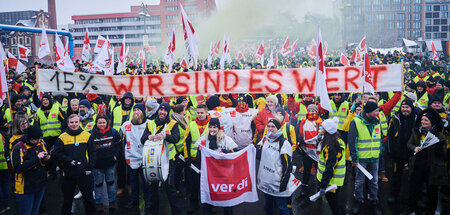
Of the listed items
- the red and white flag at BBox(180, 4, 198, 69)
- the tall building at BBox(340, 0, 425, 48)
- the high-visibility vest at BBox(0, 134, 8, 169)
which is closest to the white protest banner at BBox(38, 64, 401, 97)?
the red and white flag at BBox(180, 4, 198, 69)

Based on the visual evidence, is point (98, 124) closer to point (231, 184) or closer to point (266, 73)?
point (231, 184)

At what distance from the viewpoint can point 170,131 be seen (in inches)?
229

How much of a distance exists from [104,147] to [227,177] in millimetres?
2276

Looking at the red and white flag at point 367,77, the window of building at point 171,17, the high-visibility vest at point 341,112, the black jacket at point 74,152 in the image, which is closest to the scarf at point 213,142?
the black jacket at point 74,152

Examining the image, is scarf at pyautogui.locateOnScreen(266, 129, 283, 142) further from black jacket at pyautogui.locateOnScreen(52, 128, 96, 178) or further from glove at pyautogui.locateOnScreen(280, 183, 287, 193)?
black jacket at pyautogui.locateOnScreen(52, 128, 96, 178)

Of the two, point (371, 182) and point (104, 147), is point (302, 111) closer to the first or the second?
point (371, 182)

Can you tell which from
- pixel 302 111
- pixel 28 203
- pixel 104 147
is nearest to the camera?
pixel 28 203

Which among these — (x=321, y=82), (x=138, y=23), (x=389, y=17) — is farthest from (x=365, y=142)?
(x=389, y=17)

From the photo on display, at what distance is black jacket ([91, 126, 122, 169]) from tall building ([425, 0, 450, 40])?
14429 centimetres

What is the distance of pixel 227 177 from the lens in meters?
5.14

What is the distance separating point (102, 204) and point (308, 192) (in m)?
4.00

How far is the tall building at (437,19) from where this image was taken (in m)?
123

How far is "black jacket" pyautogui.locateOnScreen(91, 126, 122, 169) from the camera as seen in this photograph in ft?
19.2

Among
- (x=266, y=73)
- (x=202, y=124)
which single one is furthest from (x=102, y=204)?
(x=266, y=73)
